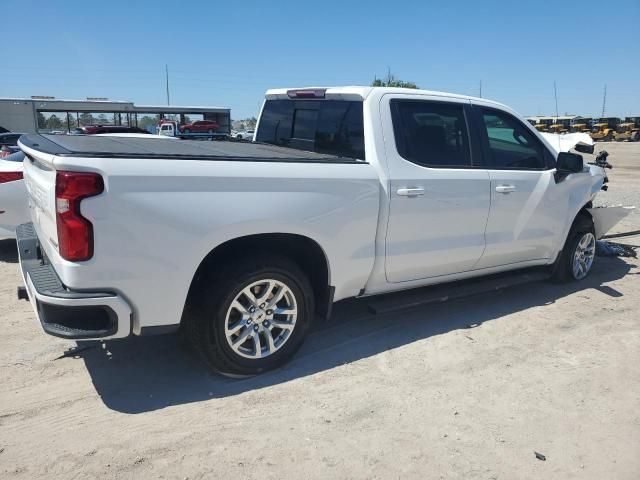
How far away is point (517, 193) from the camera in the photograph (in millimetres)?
4824

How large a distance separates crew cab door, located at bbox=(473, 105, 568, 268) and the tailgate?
11.0ft

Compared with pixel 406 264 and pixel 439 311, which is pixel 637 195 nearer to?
pixel 439 311

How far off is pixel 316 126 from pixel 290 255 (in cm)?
135

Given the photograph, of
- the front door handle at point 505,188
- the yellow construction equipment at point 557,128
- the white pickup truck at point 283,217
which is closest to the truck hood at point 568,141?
the white pickup truck at point 283,217

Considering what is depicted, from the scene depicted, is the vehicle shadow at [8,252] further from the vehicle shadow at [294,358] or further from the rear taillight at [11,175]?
the vehicle shadow at [294,358]

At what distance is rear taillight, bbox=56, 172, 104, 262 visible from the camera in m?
2.79

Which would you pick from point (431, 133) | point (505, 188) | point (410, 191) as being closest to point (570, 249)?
point (505, 188)

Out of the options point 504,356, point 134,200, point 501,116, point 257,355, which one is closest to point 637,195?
point 501,116

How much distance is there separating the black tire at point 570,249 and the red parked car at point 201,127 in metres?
36.8

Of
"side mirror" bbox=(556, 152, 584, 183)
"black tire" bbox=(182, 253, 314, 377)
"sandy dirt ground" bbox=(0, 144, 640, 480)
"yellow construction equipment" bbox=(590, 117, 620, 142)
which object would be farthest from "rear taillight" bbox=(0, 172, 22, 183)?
"yellow construction equipment" bbox=(590, 117, 620, 142)

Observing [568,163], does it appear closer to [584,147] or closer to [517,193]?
[517,193]

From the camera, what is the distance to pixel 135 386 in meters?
3.53

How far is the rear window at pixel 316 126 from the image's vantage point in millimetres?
4191

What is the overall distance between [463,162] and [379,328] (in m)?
1.56
